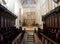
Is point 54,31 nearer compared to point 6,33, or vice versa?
point 6,33

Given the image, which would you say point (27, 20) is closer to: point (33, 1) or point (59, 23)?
point (33, 1)

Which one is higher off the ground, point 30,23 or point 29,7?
point 29,7

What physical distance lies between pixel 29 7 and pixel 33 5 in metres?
1.18

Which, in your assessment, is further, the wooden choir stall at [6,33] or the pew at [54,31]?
the pew at [54,31]

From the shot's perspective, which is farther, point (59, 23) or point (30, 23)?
point (30, 23)

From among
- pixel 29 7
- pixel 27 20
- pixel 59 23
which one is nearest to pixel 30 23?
pixel 27 20

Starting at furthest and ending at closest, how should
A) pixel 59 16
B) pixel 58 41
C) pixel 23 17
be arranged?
pixel 23 17
pixel 59 16
pixel 58 41

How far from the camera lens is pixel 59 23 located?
912 centimetres

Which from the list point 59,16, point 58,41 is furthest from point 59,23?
point 58,41

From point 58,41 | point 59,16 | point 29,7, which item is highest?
point 29,7

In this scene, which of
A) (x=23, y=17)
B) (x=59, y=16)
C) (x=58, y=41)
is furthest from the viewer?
(x=23, y=17)

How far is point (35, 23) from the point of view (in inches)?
1271

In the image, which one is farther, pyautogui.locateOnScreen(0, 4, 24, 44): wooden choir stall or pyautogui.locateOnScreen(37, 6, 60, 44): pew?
pyautogui.locateOnScreen(37, 6, 60, 44): pew

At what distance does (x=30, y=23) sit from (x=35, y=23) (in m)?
1.07
